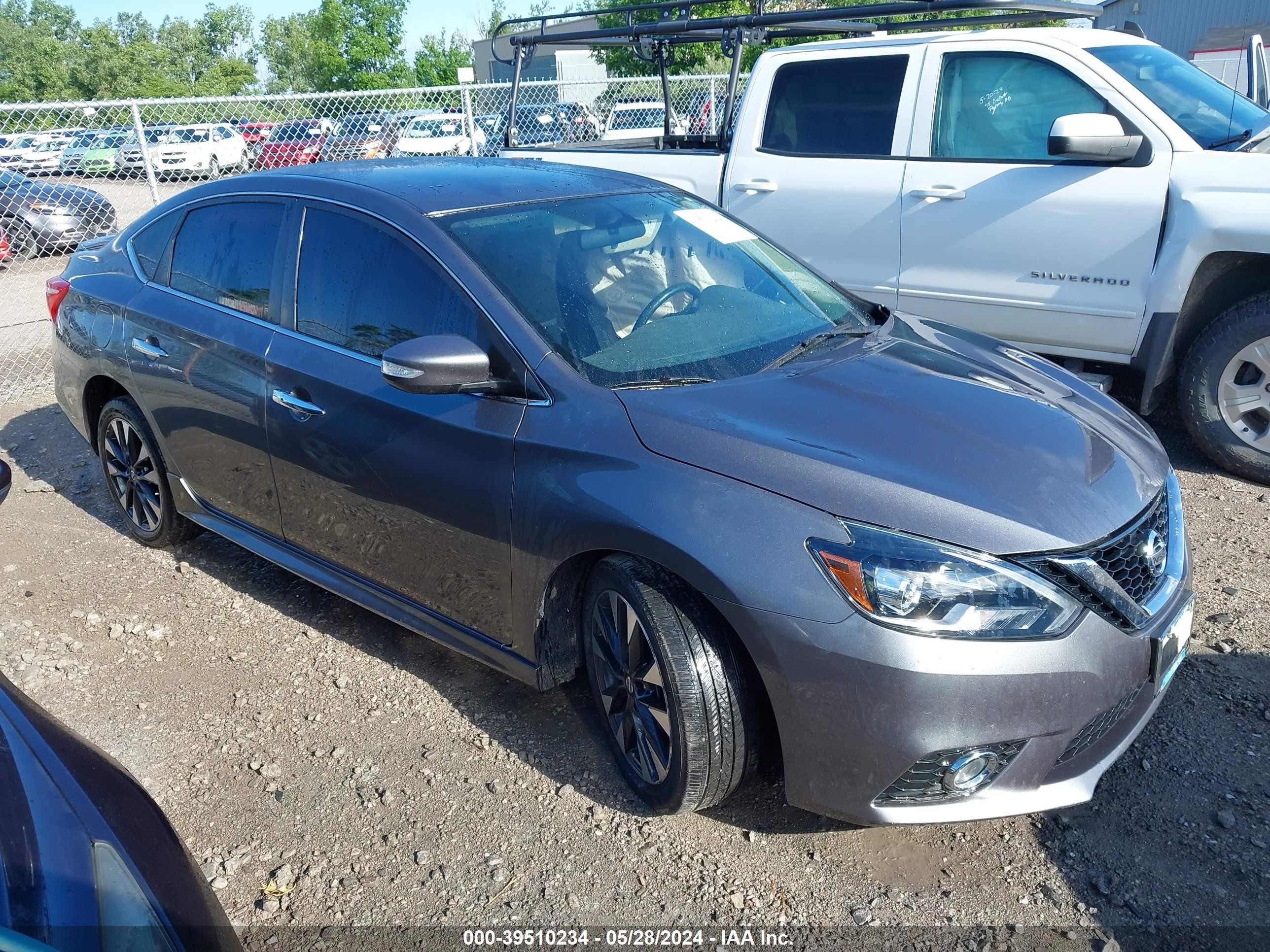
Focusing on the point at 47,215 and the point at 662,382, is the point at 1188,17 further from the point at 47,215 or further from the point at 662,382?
the point at 662,382

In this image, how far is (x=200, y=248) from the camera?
4.15 m

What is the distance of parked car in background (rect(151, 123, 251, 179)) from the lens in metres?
10.2

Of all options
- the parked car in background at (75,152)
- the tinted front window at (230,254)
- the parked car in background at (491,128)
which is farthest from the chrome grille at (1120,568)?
the parked car in background at (75,152)

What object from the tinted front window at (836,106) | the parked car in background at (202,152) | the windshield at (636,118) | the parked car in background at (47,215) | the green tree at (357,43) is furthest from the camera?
the green tree at (357,43)

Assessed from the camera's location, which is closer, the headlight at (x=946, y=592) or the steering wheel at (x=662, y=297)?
the headlight at (x=946, y=592)

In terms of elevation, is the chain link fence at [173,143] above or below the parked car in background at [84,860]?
above

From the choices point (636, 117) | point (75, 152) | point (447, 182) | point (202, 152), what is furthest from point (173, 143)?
point (447, 182)

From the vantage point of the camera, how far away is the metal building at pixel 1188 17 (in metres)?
28.7

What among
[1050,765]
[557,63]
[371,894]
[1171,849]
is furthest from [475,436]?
[557,63]

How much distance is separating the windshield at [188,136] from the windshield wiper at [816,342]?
1019cm

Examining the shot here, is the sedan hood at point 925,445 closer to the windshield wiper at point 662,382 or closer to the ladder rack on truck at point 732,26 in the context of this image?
the windshield wiper at point 662,382

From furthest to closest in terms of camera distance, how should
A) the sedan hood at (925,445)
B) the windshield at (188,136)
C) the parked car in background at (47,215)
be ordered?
the windshield at (188,136) < the parked car in background at (47,215) < the sedan hood at (925,445)

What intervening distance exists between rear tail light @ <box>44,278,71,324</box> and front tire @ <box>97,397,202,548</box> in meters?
0.65

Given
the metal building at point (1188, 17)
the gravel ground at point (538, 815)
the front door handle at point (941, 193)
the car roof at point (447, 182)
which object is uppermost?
the metal building at point (1188, 17)
